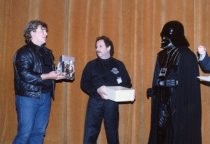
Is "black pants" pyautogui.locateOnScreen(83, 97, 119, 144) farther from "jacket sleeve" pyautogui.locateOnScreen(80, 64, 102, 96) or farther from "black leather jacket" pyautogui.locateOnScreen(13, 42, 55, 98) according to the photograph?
"black leather jacket" pyautogui.locateOnScreen(13, 42, 55, 98)

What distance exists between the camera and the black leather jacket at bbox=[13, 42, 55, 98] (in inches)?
144

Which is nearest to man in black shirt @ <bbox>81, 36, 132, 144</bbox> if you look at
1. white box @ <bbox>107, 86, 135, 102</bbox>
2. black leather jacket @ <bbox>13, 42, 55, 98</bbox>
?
white box @ <bbox>107, 86, 135, 102</bbox>

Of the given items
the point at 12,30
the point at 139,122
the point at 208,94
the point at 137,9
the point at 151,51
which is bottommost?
the point at 139,122

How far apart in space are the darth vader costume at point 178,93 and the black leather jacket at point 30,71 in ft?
4.27

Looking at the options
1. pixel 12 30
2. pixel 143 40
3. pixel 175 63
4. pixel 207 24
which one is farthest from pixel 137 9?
pixel 12 30

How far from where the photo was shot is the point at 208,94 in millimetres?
4523

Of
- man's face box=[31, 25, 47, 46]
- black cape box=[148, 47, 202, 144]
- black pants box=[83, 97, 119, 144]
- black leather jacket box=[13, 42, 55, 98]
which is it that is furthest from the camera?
black pants box=[83, 97, 119, 144]

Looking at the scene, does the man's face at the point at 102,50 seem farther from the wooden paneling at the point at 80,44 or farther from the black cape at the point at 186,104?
the black cape at the point at 186,104

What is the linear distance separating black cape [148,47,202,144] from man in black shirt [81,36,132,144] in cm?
80

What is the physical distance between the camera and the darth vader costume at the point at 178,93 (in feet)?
11.7

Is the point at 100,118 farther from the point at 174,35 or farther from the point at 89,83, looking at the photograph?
the point at 174,35

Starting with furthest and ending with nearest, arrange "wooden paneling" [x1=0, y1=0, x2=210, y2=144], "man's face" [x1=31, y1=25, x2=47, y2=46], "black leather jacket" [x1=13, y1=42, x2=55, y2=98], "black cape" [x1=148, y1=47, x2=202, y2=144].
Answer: "wooden paneling" [x1=0, y1=0, x2=210, y2=144]
"man's face" [x1=31, y1=25, x2=47, y2=46]
"black leather jacket" [x1=13, y1=42, x2=55, y2=98]
"black cape" [x1=148, y1=47, x2=202, y2=144]

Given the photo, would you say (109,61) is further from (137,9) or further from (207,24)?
(207,24)

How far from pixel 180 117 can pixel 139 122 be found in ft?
4.11
